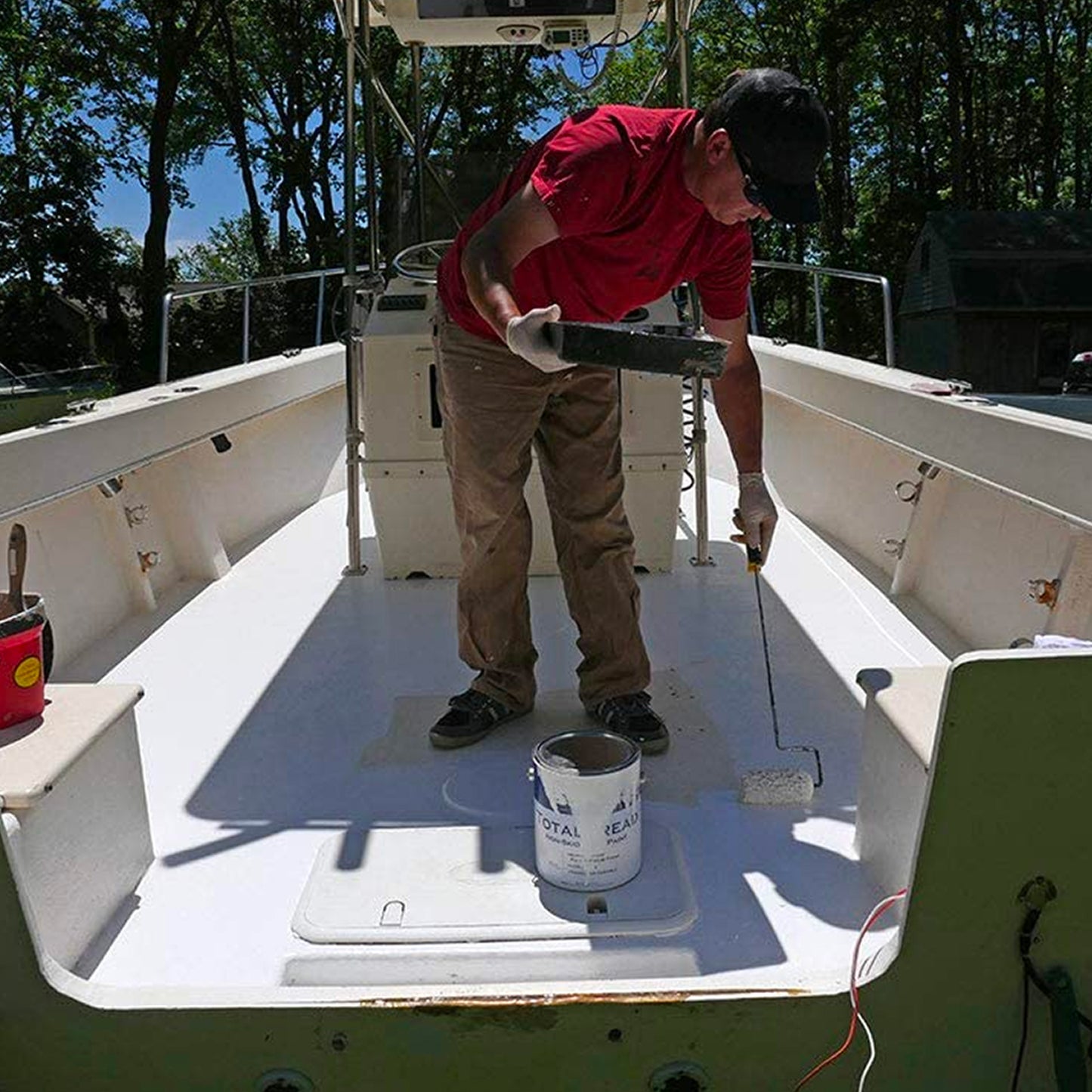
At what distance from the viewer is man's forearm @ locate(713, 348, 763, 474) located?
2346 millimetres

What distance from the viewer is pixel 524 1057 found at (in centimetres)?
130

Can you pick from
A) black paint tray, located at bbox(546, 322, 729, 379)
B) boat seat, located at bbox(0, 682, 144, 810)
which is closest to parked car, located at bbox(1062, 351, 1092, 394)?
black paint tray, located at bbox(546, 322, 729, 379)

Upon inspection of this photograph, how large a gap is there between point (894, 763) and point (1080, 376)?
36.0ft

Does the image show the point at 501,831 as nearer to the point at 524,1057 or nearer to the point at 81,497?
the point at 524,1057

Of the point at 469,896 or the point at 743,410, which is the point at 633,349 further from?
the point at 469,896

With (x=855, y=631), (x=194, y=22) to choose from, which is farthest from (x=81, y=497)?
(x=194, y=22)

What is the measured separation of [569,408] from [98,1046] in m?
1.53

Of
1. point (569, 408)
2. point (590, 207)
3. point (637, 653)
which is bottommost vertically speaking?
point (637, 653)

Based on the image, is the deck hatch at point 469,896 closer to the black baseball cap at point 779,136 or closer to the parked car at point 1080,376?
the black baseball cap at point 779,136

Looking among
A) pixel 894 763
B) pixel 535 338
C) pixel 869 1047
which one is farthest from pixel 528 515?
pixel 869 1047

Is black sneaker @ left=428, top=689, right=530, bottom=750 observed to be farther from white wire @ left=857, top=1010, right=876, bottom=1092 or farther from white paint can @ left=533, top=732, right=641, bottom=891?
white wire @ left=857, top=1010, right=876, bottom=1092

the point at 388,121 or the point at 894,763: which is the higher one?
the point at 388,121

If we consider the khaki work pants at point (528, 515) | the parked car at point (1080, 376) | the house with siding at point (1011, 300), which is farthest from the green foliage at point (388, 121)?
the khaki work pants at point (528, 515)

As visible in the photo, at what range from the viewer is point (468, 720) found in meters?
2.39
